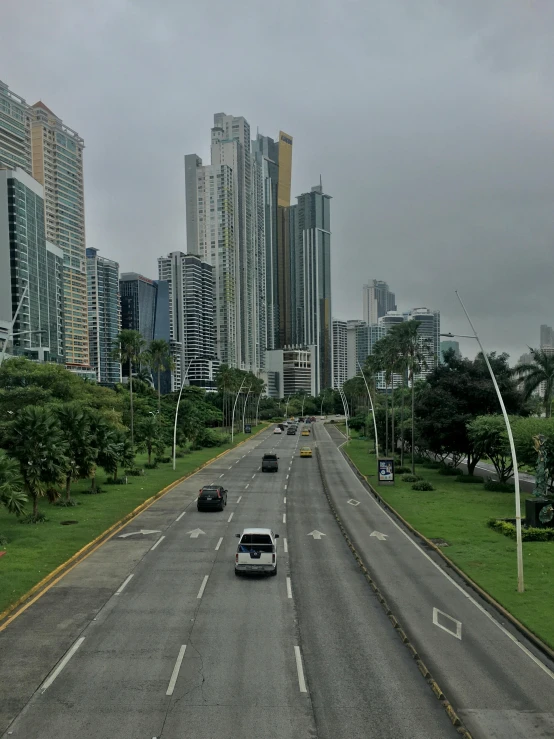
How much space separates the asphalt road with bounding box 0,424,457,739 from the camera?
13453 millimetres

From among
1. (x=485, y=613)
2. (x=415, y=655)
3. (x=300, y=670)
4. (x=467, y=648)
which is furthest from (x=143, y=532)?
(x=467, y=648)

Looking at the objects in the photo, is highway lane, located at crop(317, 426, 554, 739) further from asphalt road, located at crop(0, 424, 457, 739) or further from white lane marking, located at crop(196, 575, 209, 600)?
white lane marking, located at crop(196, 575, 209, 600)

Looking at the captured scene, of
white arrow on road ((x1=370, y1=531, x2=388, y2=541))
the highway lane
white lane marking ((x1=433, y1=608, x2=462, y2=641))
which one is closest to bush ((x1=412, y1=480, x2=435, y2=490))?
white arrow on road ((x1=370, y1=531, x2=388, y2=541))

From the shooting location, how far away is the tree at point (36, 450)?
116 feet

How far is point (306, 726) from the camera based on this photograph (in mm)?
13320

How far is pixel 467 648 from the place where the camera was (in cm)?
1808

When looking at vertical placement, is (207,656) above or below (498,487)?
above

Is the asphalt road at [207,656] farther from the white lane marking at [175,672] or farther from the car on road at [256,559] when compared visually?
the car on road at [256,559]

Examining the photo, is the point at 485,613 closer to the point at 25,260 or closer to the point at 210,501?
the point at 210,501

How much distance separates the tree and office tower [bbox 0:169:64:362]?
119748 millimetres

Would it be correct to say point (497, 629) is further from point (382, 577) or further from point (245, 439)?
point (245, 439)

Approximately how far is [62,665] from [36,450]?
21.3 metres

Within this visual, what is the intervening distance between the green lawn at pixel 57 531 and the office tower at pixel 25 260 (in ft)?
357

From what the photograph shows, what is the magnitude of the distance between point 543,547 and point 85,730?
2550 cm
